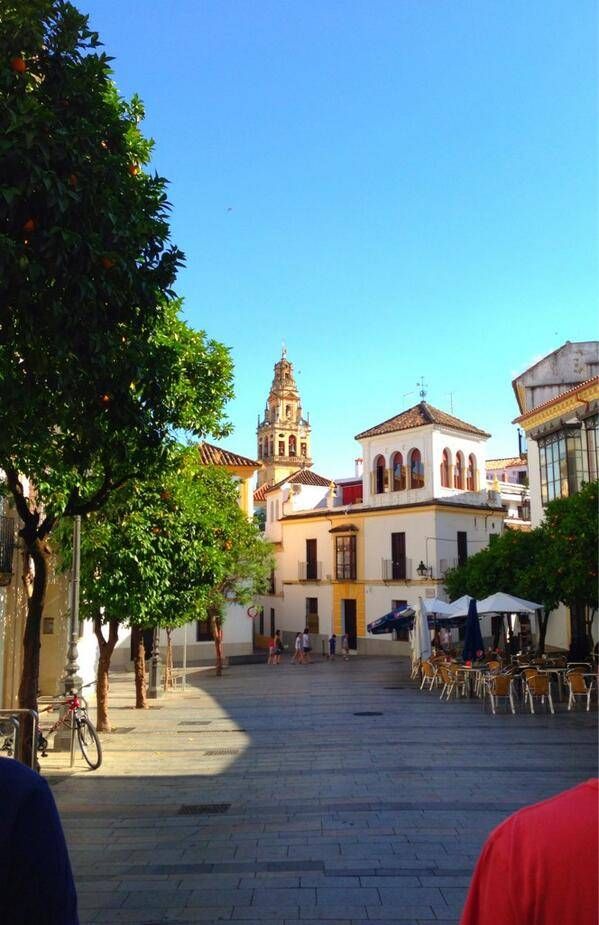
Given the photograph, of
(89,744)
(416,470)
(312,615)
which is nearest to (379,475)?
(416,470)

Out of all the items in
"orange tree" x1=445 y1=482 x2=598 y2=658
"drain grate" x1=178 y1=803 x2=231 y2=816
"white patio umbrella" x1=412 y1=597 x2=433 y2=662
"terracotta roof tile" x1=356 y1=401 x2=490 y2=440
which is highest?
"terracotta roof tile" x1=356 y1=401 x2=490 y2=440

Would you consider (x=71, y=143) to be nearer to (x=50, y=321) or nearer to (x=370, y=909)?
(x=50, y=321)

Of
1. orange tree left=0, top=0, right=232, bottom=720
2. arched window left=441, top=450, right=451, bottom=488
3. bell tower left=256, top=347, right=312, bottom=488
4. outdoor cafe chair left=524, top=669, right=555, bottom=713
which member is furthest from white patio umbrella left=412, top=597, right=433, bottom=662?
bell tower left=256, top=347, right=312, bottom=488

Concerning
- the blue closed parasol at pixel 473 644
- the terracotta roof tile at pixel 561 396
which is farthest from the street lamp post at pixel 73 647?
the terracotta roof tile at pixel 561 396

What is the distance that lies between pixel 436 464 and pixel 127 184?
33.7 meters

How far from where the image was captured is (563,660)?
2105cm

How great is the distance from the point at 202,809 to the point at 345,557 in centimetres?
3479

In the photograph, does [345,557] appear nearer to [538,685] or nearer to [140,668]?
[140,668]

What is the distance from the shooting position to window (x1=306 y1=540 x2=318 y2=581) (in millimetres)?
45844

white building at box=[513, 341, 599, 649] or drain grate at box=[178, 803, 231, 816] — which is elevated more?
white building at box=[513, 341, 599, 649]

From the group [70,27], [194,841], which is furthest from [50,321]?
[194,841]

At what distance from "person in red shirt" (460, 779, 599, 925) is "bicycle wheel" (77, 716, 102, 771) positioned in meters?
10.7

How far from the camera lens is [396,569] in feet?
133

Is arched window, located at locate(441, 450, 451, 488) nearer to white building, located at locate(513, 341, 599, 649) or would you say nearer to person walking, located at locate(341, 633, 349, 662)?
white building, located at locate(513, 341, 599, 649)
